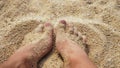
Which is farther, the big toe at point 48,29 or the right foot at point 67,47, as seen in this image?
the big toe at point 48,29

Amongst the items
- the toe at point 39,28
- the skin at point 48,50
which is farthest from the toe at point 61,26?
the toe at point 39,28

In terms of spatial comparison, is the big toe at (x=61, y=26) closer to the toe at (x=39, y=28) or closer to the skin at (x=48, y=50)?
the skin at (x=48, y=50)

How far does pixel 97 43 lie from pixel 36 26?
578 millimetres

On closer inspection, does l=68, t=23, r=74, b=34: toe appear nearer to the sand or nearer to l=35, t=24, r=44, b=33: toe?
the sand

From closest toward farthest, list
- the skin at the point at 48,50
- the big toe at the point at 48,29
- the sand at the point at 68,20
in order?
the skin at the point at 48,50 → the sand at the point at 68,20 → the big toe at the point at 48,29

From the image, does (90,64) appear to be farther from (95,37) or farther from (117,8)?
(117,8)

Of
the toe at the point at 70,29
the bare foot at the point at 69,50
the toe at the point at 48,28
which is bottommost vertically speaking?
the bare foot at the point at 69,50

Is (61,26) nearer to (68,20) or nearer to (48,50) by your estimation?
(68,20)

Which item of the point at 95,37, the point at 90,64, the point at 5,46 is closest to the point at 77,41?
the point at 95,37

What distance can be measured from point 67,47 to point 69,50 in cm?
4

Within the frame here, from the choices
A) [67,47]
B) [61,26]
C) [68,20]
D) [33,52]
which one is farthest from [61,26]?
[33,52]

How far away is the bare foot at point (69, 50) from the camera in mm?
1853

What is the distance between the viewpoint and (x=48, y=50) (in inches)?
78.7

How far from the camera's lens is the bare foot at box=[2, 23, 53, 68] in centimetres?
185
